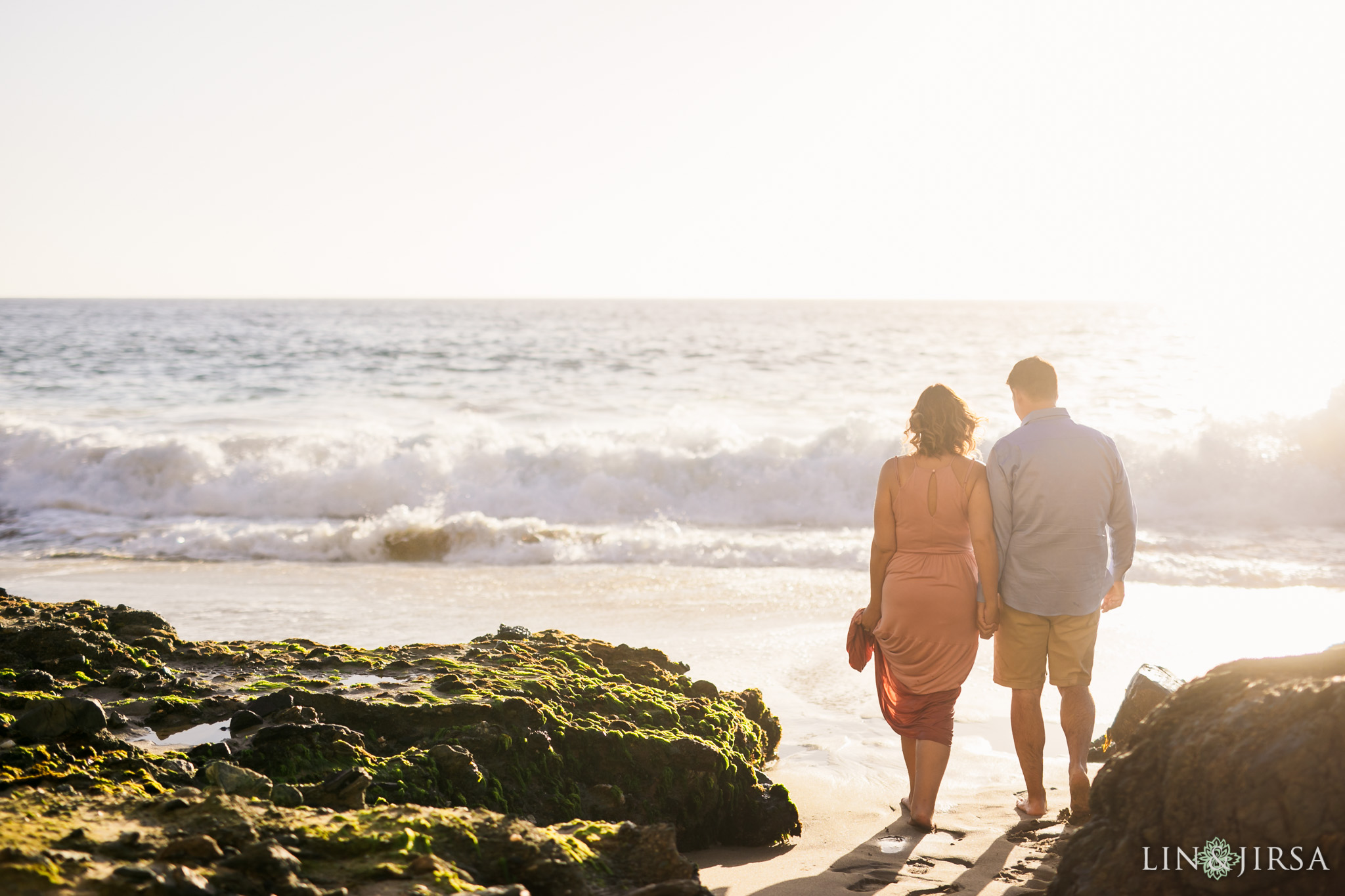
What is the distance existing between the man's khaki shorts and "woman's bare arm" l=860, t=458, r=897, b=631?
499 mm

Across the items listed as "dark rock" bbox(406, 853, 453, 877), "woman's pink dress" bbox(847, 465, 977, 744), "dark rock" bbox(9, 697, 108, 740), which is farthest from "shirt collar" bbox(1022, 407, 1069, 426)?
"dark rock" bbox(9, 697, 108, 740)

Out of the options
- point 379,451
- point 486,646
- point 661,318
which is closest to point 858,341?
point 661,318

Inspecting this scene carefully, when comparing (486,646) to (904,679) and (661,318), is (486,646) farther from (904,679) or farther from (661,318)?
(661,318)

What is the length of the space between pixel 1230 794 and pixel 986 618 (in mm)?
1564

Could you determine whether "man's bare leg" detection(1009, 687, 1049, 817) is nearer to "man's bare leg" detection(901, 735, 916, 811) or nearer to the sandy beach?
the sandy beach

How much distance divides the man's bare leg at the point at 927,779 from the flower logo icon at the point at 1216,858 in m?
1.46

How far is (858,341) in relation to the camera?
3616 centimetres

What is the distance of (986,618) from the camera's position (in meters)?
3.71

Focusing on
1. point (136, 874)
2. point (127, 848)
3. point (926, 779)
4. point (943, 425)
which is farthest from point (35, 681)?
point (943, 425)

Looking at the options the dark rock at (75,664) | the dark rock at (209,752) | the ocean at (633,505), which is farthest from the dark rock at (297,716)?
the ocean at (633,505)

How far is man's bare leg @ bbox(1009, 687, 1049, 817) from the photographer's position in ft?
12.2

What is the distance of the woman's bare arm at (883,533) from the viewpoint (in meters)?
3.79

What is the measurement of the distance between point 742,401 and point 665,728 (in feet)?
55.7

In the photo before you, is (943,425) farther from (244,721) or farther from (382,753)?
(244,721)
